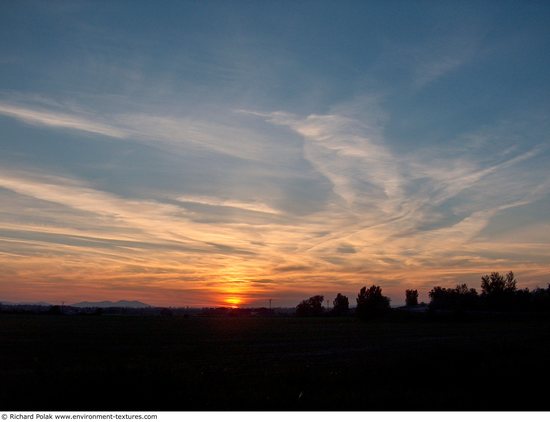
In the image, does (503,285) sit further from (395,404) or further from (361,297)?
(395,404)

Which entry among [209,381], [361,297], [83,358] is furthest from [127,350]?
[361,297]

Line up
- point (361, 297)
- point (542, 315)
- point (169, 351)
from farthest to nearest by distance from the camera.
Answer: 1. point (361, 297)
2. point (542, 315)
3. point (169, 351)

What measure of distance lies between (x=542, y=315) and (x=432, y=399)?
130528 millimetres

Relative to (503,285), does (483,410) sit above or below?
below

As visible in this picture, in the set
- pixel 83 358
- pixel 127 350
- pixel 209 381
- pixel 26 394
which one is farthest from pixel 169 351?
pixel 26 394

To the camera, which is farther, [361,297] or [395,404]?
[361,297]

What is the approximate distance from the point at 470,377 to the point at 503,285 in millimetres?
190750

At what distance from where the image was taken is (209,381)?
18.5 metres

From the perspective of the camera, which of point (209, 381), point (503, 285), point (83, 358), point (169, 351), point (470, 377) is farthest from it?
point (503, 285)

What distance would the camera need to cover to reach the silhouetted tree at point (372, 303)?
137125 mm

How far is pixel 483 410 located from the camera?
14.4 metres

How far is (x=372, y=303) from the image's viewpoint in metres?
138

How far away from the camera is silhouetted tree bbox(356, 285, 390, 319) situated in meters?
137

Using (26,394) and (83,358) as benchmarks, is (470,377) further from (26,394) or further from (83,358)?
(83,358)
